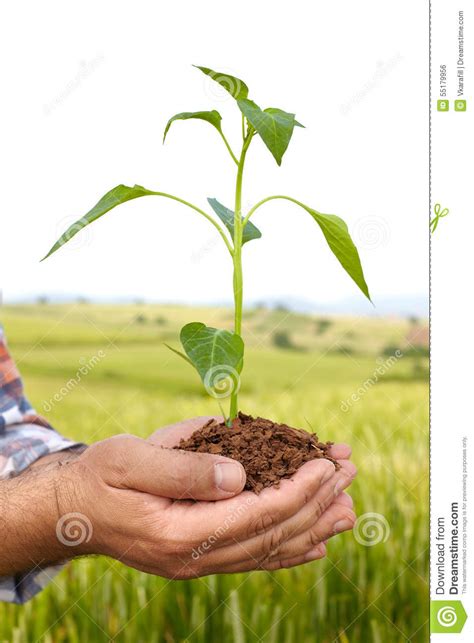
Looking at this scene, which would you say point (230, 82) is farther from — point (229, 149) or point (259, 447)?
point (259, 447)

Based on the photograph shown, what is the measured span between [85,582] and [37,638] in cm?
19

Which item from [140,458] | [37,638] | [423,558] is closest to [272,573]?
[423,558]

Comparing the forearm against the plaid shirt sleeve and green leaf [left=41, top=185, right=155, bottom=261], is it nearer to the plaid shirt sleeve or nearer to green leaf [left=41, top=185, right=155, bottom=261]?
the plaid shirt sleeve

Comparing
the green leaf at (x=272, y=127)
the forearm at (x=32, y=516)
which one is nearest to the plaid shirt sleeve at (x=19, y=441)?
the forearm at (x=32, y=516)

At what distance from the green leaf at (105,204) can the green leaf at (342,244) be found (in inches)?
11.0

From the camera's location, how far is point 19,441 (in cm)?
148

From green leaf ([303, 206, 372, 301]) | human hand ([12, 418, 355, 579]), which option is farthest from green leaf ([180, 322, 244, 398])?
green leaf ([303, 206, 372, 301])

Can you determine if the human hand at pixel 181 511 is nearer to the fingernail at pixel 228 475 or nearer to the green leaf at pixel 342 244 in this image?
the fingernail at pixel 228 475

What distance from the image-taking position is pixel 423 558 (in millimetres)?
2051

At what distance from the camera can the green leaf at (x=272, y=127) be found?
984 millimetres

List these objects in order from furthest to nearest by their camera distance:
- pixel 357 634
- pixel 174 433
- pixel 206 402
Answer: pixel 206 402
pixel 357 634
pixel 174 433

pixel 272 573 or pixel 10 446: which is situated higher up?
→ pixel 10 446
